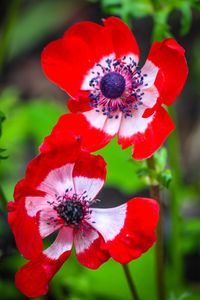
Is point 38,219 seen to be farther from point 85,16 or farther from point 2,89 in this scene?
point 85,16

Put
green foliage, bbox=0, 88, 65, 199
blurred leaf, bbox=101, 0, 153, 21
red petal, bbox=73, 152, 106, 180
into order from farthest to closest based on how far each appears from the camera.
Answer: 1. green foliage, bbox=0, 88, 65, 199
2. blurred leaf, bbox=101, 0, 153, 21
3. red petal, bbox=73, 152, 106, 180

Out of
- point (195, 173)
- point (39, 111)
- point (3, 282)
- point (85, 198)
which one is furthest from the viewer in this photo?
point (195, 173)

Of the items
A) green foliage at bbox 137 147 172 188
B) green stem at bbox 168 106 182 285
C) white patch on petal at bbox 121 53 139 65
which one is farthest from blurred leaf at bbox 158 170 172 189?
green stem at bbox 168 106 182 285

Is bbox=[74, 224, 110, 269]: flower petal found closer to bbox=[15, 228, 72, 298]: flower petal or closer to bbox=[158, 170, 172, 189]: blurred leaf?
bbox=[15, 228, 72, 298]: flower petal

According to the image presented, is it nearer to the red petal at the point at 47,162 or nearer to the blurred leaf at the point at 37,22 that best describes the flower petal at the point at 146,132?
the red petal at the point at 47,162

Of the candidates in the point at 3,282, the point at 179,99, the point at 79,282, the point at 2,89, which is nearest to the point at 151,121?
the point at 79,282

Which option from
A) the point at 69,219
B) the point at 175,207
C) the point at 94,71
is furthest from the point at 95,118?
the point at 175,207

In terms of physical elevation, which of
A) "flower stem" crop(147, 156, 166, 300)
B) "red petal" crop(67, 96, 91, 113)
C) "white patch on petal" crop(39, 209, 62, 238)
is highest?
"red petal" crop(67, 96, 91, 113)

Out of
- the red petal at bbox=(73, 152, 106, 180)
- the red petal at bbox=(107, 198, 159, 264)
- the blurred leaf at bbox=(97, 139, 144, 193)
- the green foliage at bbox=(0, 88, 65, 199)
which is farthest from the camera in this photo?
the green foliage at bbox=(0, 88, 65, 199)
